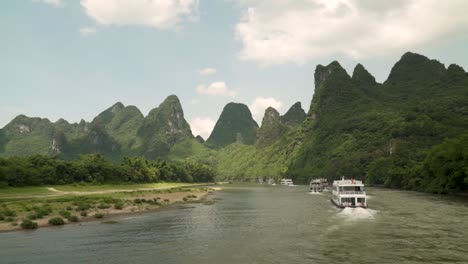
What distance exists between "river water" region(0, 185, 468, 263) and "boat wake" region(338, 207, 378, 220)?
15cm

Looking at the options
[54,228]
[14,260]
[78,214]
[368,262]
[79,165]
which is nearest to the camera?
[368,262]

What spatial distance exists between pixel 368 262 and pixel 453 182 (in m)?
69.5

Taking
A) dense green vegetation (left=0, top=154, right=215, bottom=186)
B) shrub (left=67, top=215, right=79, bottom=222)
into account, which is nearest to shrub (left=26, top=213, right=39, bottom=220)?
shrub (left=67, top=215, right=79, bottom=222)

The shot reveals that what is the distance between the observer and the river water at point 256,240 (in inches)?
1185

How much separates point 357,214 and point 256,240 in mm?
25021

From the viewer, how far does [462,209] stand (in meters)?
58.1

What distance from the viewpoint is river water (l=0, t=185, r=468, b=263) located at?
1185 inches

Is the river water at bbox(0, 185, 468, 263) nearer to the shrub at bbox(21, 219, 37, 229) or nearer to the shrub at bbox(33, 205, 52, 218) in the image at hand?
the shrub at bbox(21, 219, 37, 229)

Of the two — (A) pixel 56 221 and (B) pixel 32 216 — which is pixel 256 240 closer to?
(A) pixel 56 221

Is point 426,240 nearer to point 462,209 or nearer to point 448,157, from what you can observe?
point 462,209

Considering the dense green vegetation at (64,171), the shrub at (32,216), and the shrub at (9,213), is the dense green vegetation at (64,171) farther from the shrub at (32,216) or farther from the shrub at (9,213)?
the shrub at (32,216)

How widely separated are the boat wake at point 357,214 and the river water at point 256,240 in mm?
148

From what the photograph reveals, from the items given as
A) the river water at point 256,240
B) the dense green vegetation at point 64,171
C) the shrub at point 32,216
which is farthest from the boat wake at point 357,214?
the dense green vegetation at point 64,171

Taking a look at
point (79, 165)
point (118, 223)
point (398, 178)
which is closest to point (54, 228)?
point (118, 223)
